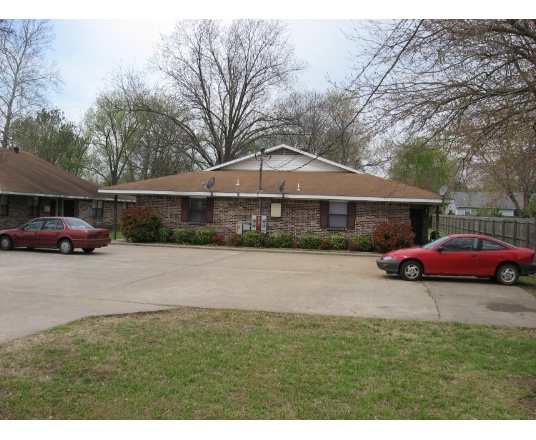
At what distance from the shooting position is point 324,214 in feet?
81.4

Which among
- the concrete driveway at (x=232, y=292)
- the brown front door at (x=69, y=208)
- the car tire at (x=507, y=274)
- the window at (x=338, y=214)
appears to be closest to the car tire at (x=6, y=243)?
the concrete driveway at (x=232, y=292)

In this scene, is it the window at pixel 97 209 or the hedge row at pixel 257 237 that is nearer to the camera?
the hedge row at pixel 257 237

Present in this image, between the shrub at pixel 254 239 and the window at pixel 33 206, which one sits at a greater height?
the window at pixel 33 206

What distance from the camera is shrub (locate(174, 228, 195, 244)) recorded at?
25.2m

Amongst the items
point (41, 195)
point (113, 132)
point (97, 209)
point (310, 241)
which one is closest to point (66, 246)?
point (41, 195)

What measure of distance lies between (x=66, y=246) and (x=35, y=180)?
1194 cm

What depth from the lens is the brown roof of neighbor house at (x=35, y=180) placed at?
87.2 feet

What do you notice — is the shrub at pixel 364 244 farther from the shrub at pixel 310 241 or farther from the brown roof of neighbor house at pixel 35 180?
the brown roof of neighbor house at pixel 35 180

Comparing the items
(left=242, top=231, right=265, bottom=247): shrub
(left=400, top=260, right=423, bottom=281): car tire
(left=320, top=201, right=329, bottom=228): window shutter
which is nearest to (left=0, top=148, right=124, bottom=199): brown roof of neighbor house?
(left=242, top=231, right=265, bottom=247): shrub

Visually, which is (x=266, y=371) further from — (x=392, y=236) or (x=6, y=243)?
(x=6, y=243)

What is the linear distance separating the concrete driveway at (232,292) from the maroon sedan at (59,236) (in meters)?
1.58

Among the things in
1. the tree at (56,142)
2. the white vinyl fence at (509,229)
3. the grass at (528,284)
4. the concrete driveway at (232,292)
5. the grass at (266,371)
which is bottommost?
the grass at (266,371)

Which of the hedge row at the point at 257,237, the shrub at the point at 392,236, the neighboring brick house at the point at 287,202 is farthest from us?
the neighboring brick house at the point at 287,202

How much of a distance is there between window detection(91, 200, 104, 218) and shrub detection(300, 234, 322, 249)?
59.7ft
